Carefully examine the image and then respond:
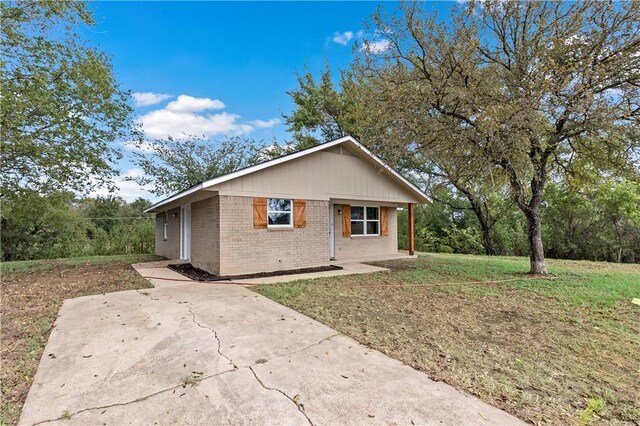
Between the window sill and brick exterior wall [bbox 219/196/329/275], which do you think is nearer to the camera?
brick exterior wall [bbox 219/196/329/275]

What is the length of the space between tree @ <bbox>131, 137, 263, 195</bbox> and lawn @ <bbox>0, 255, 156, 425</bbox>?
31.9 ft

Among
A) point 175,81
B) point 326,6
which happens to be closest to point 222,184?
point 326,6

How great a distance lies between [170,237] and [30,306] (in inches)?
323

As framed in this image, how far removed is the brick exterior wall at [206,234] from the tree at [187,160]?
10.6 m

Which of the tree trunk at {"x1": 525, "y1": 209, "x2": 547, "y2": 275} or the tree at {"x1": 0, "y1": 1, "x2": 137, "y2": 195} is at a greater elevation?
the tree at {"x1": 0, "y1": 1, "x2": 137, "y2": 195}

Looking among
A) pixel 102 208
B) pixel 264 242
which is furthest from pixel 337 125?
pixel 102 208

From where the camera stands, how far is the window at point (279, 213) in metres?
9.32

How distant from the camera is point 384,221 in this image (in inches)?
529

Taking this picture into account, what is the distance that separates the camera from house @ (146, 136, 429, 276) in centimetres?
858

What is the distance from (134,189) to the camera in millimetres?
20828

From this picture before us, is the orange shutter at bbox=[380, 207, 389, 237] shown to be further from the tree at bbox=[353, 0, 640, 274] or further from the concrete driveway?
the concrete driveway

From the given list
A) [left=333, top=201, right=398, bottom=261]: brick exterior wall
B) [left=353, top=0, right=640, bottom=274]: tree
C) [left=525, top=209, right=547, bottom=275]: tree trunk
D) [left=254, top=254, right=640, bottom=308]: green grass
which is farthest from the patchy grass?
[left=333, top=201, right=398, bottom=261]: brick exterior wall

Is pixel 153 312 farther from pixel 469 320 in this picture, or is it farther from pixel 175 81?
pixel 175 81

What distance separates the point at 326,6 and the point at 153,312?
10690 mm
